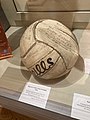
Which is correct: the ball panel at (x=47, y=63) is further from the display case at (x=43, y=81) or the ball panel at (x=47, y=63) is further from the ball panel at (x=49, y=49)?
the display case at (x=43, y=81)

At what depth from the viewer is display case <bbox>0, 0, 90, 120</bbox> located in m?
0.58

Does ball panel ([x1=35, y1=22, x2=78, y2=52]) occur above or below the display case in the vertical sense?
above

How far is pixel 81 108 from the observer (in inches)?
20.7

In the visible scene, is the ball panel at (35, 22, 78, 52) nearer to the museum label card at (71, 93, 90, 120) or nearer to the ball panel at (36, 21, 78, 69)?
the ball panel at (36, 21, 78, 69)

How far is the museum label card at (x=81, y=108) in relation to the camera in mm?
515

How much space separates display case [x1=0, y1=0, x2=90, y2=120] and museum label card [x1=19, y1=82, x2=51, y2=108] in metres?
0.02

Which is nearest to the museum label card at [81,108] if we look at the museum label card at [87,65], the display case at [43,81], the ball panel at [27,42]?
the display case at [43,81]

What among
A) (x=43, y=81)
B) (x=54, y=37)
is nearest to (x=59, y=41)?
(x=54, y=37)

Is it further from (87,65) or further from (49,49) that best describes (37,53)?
(87,65)

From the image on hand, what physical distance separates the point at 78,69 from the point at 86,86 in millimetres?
86

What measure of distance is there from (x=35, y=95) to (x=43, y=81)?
0.07 metres

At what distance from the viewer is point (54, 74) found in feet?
1.85

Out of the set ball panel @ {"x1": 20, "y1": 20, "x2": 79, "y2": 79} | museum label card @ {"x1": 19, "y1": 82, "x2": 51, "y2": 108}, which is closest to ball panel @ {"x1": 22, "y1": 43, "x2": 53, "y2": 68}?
ball panel @ {"x1": 20, "y1": 20, "x2": 79, "y2": 79}

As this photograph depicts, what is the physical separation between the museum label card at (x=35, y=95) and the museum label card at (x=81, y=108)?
107mm
